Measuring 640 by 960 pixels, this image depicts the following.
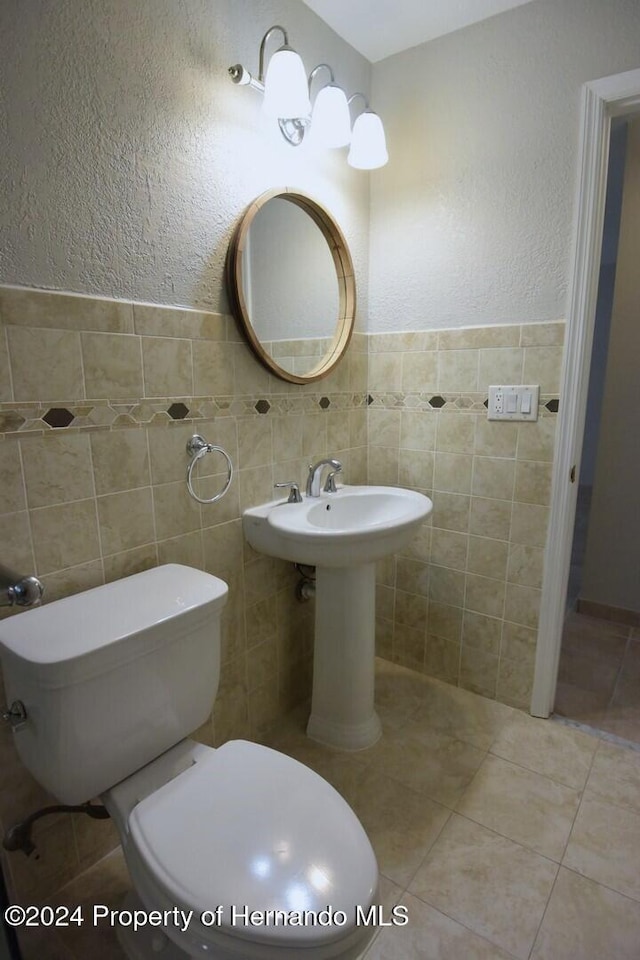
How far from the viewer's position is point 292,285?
154 cm

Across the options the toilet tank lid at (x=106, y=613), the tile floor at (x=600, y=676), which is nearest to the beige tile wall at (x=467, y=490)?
the tile floor at (x=600, y=676)

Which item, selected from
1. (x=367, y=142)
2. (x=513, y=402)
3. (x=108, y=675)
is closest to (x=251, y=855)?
(x=108, y=675)

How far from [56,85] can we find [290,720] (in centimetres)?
184

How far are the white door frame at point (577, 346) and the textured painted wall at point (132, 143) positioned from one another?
2.85 feet

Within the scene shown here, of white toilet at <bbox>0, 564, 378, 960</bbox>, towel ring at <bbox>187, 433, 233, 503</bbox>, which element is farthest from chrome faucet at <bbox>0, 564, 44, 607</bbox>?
towel ring at <bbox>187, 433, 233, 503</bbox>

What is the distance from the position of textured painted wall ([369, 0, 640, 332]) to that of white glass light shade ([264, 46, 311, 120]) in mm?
558

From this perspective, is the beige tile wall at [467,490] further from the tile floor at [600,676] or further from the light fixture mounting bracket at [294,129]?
the light fixture mounting bracket at [294,129]

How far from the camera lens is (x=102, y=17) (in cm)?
A: 99

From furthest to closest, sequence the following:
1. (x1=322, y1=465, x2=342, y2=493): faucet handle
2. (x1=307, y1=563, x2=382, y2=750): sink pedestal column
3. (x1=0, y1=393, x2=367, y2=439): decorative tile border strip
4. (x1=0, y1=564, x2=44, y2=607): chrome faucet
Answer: (x1=322, y1=465, x2=342, y2=493): faucet handle → (x1=307, y1=563, x2=382, y2=750): sink pedestal column → (x1=0, y1=393, x2=367, y2=439): decorative tile border strip → (x1=0, y1=564, x2=44, y2=607): chrome faucet

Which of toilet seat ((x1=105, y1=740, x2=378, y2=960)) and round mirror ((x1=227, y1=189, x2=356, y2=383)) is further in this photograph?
round mirror ((x1=227, y1=189, x2=356, y2=383))

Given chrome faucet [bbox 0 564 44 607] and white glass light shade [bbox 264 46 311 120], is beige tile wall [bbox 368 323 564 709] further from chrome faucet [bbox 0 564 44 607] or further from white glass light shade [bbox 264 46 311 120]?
chrome faucet [bbox 0 564 44 607]

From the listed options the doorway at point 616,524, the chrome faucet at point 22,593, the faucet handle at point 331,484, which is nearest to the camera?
the chrome faucet at point 22,593

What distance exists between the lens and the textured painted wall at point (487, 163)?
137 centimetres

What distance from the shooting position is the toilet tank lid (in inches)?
33.2
